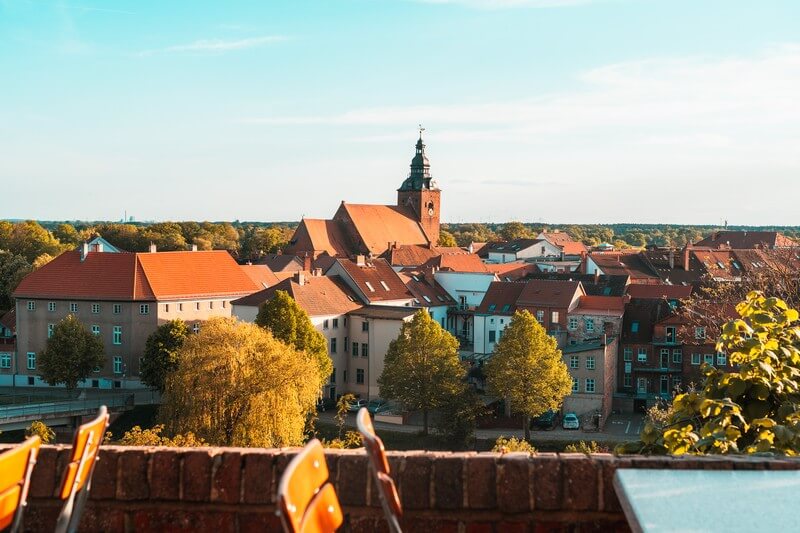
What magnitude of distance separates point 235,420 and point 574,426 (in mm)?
18763

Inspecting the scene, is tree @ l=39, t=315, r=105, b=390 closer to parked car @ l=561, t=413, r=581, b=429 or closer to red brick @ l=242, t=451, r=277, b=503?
parked car @ l=561, t=413, r=581, b=429

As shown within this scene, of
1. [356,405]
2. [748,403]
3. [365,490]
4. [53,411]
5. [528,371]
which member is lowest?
[356,405]

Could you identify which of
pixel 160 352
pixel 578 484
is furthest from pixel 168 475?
pixel 160 352

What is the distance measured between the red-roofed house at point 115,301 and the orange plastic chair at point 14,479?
53126 mm

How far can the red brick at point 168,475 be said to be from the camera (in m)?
4.77

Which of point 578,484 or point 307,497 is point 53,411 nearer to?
point 578,484

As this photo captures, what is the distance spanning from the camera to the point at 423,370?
45.5m

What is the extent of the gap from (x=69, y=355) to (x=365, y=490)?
50.1 metres

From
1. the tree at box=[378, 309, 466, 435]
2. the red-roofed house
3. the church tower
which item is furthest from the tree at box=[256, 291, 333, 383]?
the church tower

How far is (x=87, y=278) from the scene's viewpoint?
188ft

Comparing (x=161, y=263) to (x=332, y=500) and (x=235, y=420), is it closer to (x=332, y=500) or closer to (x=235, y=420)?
(x=235, y=420)

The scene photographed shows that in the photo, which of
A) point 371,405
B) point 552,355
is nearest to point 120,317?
point 371,405

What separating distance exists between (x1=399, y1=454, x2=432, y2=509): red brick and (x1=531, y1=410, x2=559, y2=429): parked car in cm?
4265

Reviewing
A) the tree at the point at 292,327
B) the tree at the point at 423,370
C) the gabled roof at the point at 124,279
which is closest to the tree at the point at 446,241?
the gabled roof at the point at 124,279
